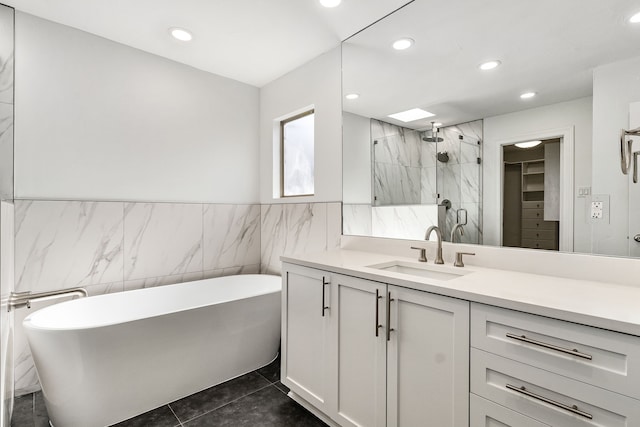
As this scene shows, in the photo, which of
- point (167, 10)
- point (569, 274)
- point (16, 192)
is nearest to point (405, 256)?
point (569, 274)

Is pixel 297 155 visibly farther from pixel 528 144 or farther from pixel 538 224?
pixel 538 224

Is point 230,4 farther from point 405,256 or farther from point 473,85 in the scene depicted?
point 405,256

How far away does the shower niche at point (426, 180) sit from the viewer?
1.73m

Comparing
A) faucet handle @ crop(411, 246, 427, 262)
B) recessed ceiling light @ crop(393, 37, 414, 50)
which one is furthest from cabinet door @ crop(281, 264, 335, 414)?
recessed ceiling light @ crop(393, 37, 414, 50)

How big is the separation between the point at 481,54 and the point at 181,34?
2.09 meters

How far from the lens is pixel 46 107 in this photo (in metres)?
2.14

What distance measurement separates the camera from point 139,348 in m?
1.80

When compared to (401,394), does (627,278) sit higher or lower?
higher

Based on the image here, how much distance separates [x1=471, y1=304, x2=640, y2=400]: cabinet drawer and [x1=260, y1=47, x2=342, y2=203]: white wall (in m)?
1.56

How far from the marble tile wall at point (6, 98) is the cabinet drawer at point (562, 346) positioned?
2.81m

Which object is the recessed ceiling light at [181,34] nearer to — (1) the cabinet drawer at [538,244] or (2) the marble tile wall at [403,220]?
(2) the marble tile wall at [403,220]

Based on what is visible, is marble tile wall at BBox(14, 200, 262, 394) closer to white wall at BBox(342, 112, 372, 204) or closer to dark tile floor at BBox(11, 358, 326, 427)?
dark tile floor at BBox(11, 358, 326, 427)

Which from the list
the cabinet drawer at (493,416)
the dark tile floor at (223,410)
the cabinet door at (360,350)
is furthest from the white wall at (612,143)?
the dark tile floor at (223,410)

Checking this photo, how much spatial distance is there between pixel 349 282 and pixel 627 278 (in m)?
1.15
